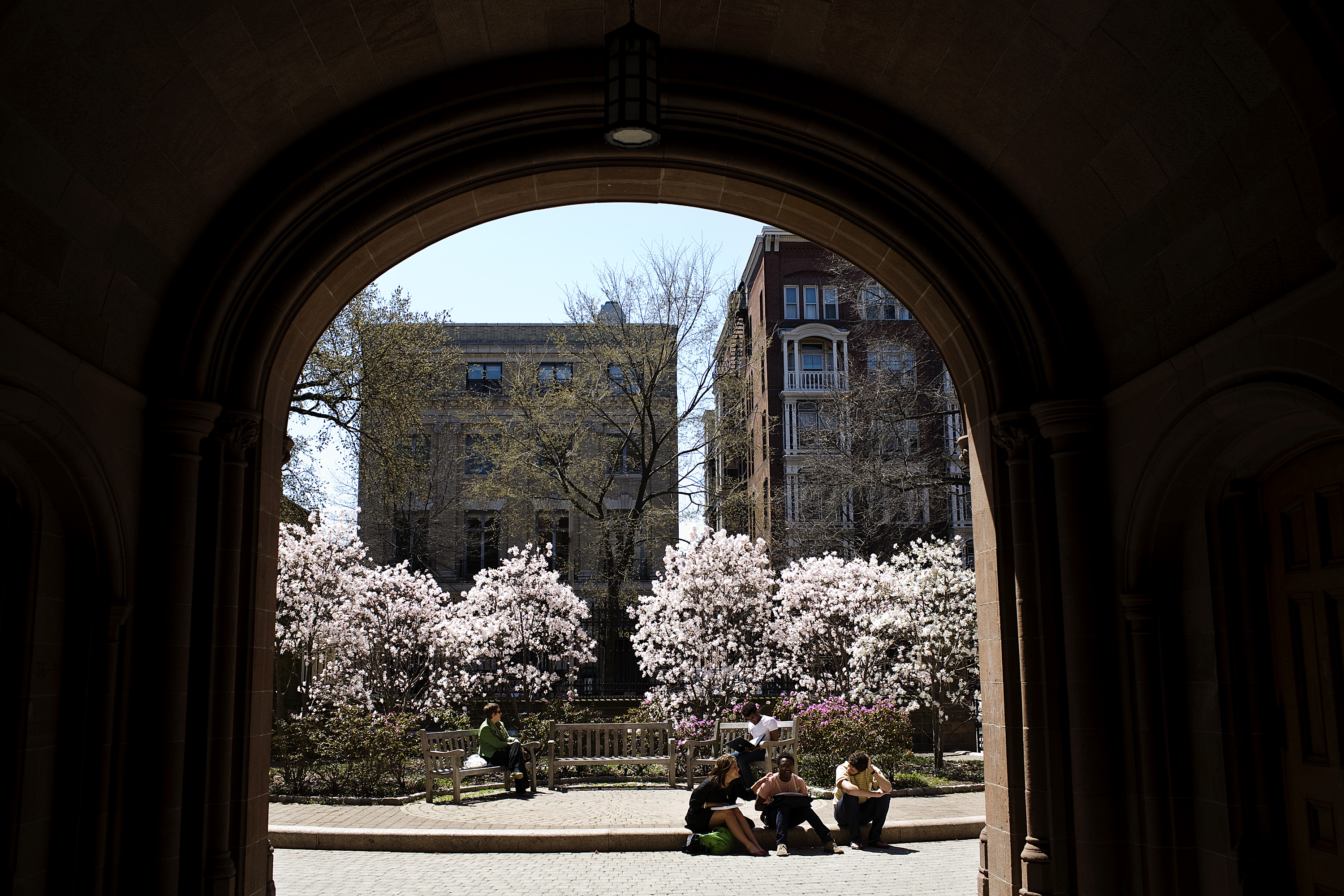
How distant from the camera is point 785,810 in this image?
33.0 feet

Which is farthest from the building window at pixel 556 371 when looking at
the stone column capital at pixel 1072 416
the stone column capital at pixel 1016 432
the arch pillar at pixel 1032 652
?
the stone column capital at pixel 1072 416

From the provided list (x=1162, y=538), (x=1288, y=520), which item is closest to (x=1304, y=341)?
(x=1288, y=520)

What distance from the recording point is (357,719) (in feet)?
41.4

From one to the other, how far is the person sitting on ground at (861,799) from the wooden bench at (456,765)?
14.6 ft

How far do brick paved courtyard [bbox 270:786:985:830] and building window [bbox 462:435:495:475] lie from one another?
16815 mm

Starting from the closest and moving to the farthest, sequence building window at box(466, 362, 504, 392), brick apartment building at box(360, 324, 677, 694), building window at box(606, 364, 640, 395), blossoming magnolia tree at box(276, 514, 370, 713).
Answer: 1. blossoming magnolia tree at box(276, 514, 370, 713)
2. building window at box(606, 364, 640, 395)
3. brick apartment building at box(360, 324, 677, 694)
4. building window at box(466, 362, 504, 392)

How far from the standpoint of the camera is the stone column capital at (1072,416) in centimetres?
655

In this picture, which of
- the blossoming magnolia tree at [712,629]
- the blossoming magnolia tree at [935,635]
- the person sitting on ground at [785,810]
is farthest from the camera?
the blossoming magnolia tree at [712,629]

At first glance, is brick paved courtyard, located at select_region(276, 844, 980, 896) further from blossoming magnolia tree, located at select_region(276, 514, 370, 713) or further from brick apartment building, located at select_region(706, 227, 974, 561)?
brick apartment building, located at select_region(706, 227, 974, 561)

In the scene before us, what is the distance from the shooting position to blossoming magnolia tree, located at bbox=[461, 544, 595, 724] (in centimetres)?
1959

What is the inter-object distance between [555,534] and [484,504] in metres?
3.47

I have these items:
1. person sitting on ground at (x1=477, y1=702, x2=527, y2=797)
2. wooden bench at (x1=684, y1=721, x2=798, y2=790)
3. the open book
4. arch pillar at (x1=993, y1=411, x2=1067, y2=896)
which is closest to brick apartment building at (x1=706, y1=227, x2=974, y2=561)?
wooden bench at (x1=684, y1=721, x2=798, y2=790)

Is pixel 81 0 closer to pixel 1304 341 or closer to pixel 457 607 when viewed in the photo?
pixel 1304 341

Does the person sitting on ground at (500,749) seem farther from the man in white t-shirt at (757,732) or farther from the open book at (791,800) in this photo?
the open book at (791,800)
